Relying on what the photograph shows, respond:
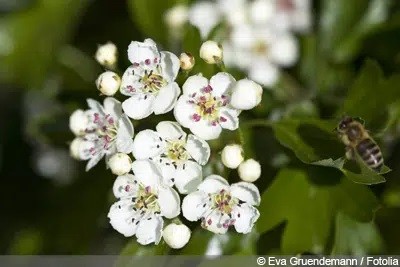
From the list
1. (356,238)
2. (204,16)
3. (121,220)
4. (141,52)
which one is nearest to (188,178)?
(121,220)

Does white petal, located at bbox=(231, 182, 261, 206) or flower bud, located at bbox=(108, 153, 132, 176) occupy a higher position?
flower bud, located at bbox=(108, 153, 132, 176)

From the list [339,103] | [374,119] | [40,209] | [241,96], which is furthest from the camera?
[40,209]

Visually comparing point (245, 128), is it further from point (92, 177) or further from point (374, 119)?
point (92, 177)

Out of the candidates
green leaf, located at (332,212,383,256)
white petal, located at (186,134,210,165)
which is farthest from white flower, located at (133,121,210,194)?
green leaf, located at (332,212,383,256)

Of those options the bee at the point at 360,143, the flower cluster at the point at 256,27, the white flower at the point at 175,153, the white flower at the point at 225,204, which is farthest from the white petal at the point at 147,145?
the flower cluster at the point at 256,27

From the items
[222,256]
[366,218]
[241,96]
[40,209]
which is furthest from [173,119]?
[40,209]

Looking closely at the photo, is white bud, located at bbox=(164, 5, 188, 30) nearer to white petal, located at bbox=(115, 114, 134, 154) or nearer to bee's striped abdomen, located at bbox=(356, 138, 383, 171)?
white petal, located at bbox=(115, 114, 134, 154)
